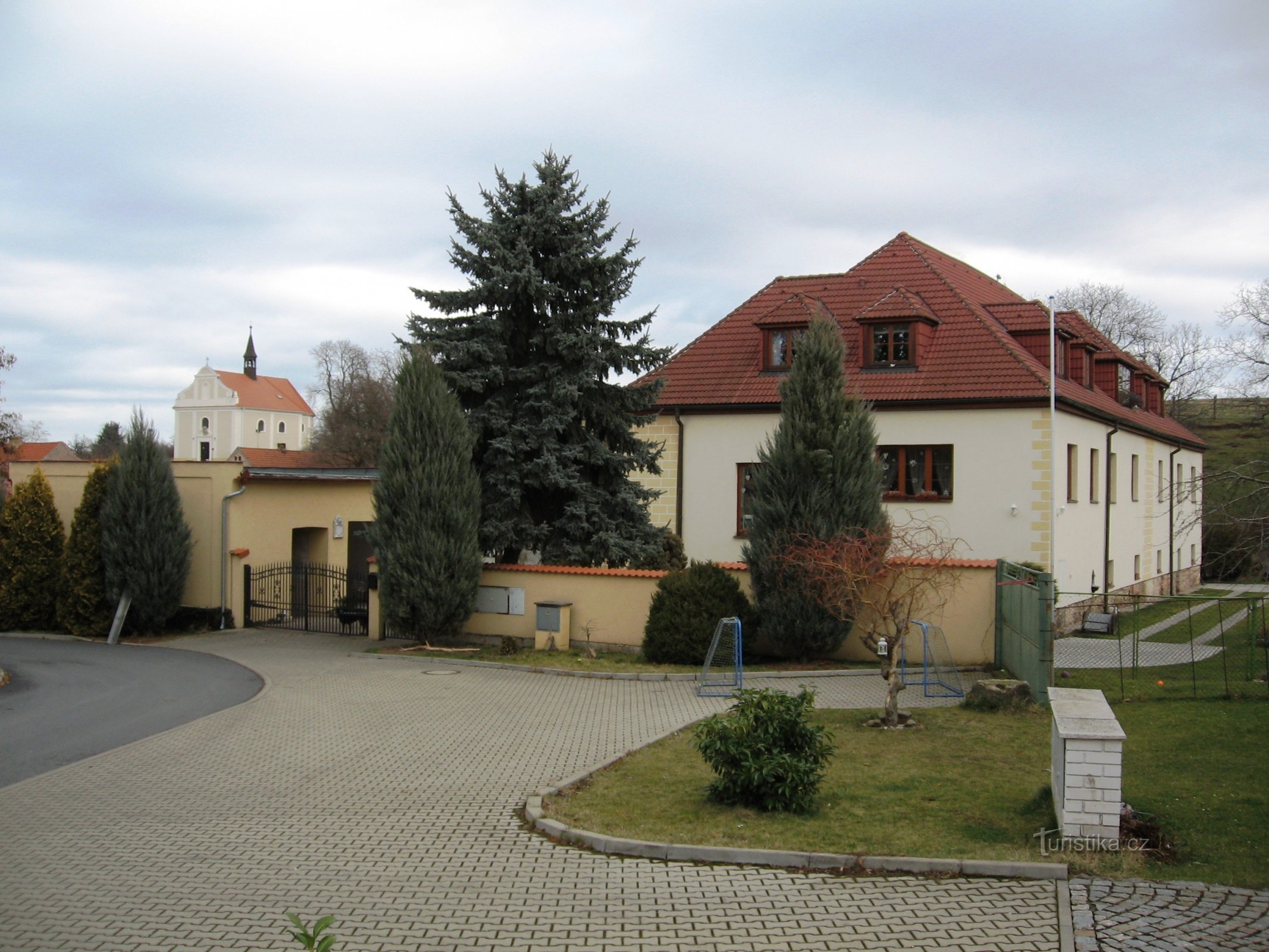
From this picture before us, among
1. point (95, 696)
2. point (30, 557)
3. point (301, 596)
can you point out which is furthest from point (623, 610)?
point (30, 557)

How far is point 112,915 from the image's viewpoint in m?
6.87

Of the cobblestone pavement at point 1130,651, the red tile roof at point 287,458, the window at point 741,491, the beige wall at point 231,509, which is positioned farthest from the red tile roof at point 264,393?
the cobblestone pavement at point 1130,651

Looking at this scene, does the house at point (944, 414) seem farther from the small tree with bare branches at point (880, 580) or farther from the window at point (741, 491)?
the small tree with bare branches at point (880, 580)

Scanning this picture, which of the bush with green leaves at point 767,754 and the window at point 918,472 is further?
the window at point 918,472

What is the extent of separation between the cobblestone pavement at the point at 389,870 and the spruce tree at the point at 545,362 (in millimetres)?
7900

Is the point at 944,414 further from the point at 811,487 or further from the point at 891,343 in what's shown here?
the point at 811,487

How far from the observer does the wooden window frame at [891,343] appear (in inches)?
926

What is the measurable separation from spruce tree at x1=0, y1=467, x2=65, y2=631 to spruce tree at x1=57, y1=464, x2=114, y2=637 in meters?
0.70

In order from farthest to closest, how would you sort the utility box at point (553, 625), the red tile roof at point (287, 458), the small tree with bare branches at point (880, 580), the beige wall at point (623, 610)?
the red tile roof at point (287, 458) → the utility box at point (553, 625) → the beige wall at point (623, 610) → the small tree with bare branches at point (880, 580)

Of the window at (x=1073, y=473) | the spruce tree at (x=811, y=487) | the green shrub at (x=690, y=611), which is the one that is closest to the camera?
the spruce tree at (x=811, y=487)

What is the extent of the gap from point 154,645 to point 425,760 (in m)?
14.0

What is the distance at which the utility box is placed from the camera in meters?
19.4

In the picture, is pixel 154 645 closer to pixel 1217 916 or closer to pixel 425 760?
pixel 425 760

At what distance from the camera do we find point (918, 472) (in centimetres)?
2292
